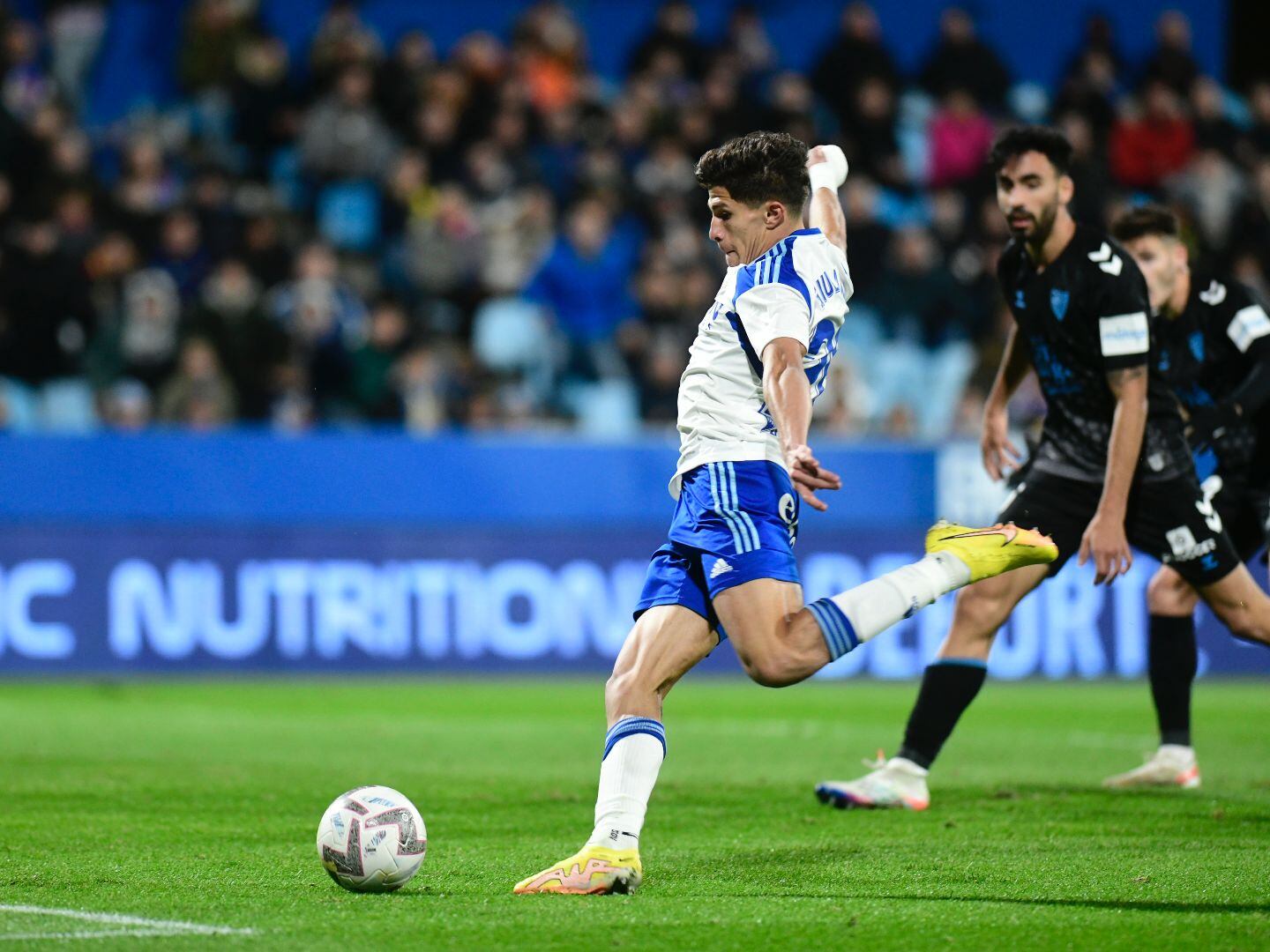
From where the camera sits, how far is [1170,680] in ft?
26.9

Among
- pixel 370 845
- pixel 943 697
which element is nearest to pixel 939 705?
pixel 943 697

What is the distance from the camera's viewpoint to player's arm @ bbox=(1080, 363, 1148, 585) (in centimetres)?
679

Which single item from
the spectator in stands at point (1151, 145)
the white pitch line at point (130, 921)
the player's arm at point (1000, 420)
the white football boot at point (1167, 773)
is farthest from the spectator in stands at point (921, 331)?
the white pitch line at point (130, 921)

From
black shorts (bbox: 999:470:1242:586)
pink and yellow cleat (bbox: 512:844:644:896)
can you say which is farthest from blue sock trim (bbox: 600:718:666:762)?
black shorts (bbox: 999:470:1242:586)

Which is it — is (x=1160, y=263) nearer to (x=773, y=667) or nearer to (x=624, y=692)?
(x=773, y=667)

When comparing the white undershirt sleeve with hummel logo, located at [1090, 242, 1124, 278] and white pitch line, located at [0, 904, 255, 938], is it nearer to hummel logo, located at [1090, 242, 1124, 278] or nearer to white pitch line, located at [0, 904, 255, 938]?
white pitch line, located at [0, 904, 255, 938]

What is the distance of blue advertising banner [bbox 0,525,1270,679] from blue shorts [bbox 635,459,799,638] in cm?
858

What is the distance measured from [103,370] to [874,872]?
10.3m

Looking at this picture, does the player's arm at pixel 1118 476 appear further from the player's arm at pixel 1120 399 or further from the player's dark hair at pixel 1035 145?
the player's dark hair at pixel 1035 145

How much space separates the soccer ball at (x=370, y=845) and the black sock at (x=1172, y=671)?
398 cm

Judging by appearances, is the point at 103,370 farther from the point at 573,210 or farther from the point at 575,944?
the point at 575,944

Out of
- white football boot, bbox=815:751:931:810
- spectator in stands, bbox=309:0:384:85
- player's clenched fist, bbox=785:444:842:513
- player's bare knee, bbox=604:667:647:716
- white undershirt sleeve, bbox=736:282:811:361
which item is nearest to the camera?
player's clenched fist, bbox=785:444:842:513

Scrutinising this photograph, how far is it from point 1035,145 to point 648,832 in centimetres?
286

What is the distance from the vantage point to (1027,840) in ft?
20.9
